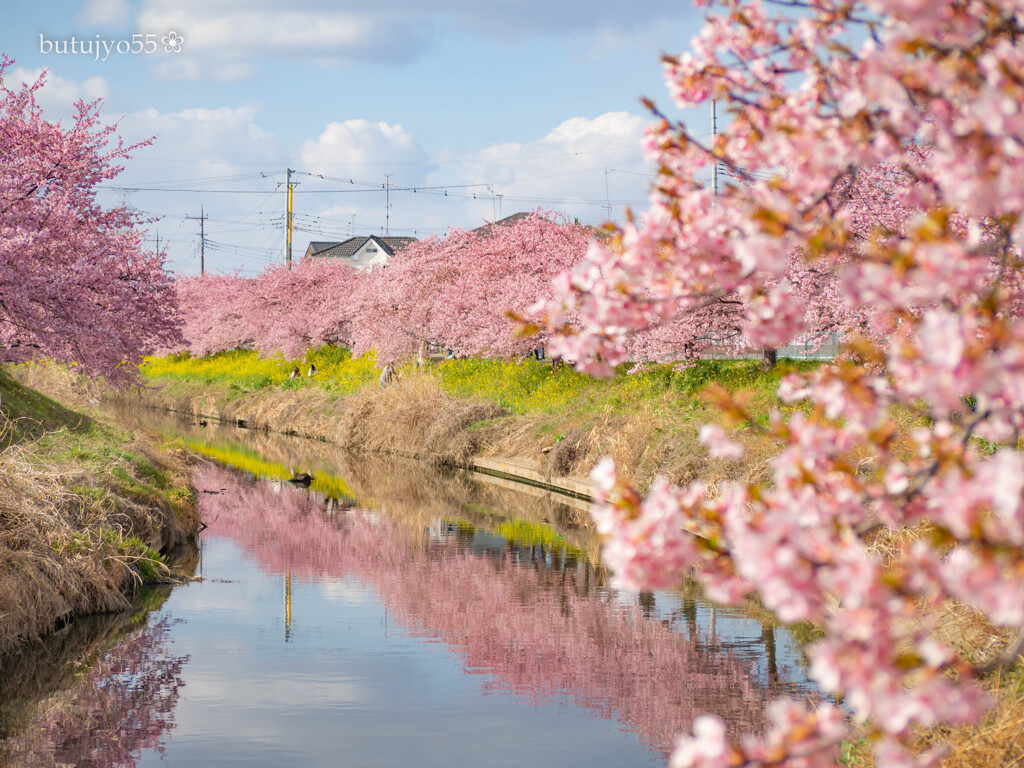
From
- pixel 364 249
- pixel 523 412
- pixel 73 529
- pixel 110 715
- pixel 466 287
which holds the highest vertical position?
pixel 364 249

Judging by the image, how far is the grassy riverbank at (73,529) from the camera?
11.7m

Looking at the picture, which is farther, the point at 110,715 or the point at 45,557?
the point at 45,557

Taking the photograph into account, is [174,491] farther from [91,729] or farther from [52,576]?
[91,729]

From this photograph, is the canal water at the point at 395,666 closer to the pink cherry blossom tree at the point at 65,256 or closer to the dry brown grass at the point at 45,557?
the dry brown grass at the point at 45,557

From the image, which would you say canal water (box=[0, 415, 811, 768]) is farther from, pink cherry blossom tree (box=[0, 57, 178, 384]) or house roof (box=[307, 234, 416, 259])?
house roof (box=[307, 234, 416, 259])

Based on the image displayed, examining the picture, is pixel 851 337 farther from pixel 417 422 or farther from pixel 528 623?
pixel 417 422

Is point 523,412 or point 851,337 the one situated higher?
point 851,337

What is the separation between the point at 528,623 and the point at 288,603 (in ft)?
11.0

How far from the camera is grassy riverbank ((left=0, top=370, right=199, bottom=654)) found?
11656 mm

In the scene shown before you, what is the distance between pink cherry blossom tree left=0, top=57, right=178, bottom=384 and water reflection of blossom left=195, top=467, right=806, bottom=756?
4.24 m

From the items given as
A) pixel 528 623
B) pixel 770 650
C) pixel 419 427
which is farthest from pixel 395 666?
pixel 419 427

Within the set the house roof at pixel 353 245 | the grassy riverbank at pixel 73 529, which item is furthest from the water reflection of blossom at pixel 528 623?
the house roof at pixel 353 245

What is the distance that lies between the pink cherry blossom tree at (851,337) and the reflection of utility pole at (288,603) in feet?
32.2

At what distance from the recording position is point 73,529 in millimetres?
12844
